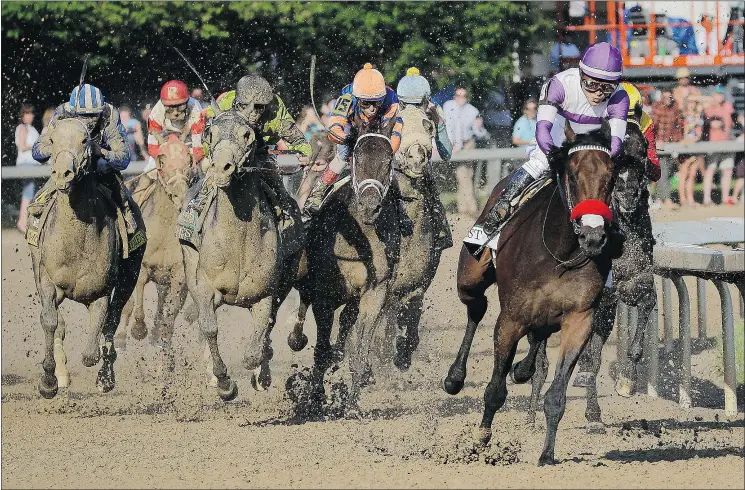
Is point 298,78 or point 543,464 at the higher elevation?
point 298,78

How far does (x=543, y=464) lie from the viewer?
805cm

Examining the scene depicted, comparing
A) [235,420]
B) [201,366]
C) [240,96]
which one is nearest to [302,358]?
[201,366]

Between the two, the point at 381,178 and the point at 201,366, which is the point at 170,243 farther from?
the point at 381,178

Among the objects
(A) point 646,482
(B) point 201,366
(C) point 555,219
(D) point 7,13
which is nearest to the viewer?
(A) point 646,482

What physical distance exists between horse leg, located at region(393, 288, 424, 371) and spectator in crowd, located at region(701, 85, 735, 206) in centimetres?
876

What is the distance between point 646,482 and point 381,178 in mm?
2862

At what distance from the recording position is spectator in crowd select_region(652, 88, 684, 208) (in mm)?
17989

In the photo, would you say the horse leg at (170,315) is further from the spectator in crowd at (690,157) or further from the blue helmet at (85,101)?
the spectator in crowd at (690,157)

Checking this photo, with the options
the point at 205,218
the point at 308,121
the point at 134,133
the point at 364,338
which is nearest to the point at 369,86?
the point at 205,218

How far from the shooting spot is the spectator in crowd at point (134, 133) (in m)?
18.6

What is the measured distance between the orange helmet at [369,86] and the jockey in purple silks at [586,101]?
4.69ft

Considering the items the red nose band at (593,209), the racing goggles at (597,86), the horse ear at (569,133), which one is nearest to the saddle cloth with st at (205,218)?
the racing goggles at (597,86)

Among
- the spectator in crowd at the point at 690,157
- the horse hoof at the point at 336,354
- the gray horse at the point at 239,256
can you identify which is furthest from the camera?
the spectator in crowd at the point at 690,157

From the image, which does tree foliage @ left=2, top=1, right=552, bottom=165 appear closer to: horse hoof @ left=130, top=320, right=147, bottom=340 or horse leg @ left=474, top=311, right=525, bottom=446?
horse hoof @ left=130, top=320, right=147, bottom=340
